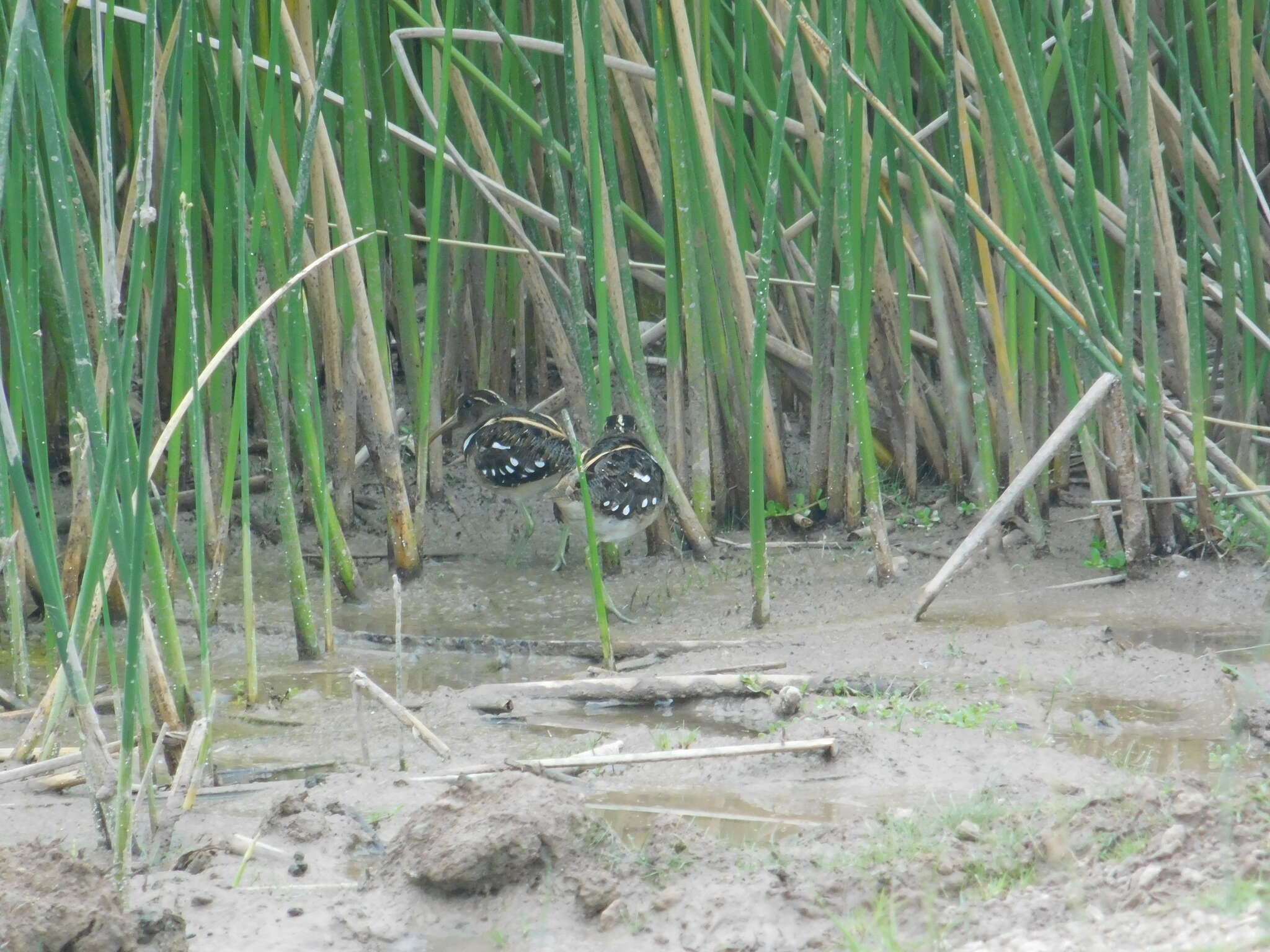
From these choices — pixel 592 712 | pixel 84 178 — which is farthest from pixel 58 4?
pixel 592 712

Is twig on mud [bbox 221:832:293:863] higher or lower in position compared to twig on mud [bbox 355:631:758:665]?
lower

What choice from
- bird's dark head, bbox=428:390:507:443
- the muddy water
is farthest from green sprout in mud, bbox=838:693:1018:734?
bird's dark head, bbox=428:390:507:443

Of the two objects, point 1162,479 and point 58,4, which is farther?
point 1162,479

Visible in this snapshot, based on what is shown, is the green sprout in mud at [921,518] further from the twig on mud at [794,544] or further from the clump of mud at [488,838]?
the clump of mud at [488,838]

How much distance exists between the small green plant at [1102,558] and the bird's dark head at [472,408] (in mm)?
2794

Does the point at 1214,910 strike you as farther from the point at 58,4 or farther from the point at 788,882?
the point at 58,4

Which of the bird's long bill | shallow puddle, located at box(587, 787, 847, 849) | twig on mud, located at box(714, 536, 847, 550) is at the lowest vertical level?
shallow puddle, located at box(587, 787, 847, 849)

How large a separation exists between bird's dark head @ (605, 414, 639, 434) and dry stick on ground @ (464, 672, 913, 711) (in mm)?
1777

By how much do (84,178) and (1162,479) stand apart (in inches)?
164

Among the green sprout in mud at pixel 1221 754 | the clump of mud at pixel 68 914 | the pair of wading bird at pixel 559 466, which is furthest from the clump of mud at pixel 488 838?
the pair of wading bird at pixel 559 466

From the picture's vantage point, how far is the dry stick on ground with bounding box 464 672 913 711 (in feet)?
13.6

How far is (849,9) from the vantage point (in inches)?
205

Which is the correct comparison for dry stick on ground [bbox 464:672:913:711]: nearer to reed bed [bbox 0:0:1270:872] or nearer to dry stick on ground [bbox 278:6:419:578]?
reed bed [bbox 0:0:1270:872]

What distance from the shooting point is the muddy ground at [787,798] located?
2.53 metres
